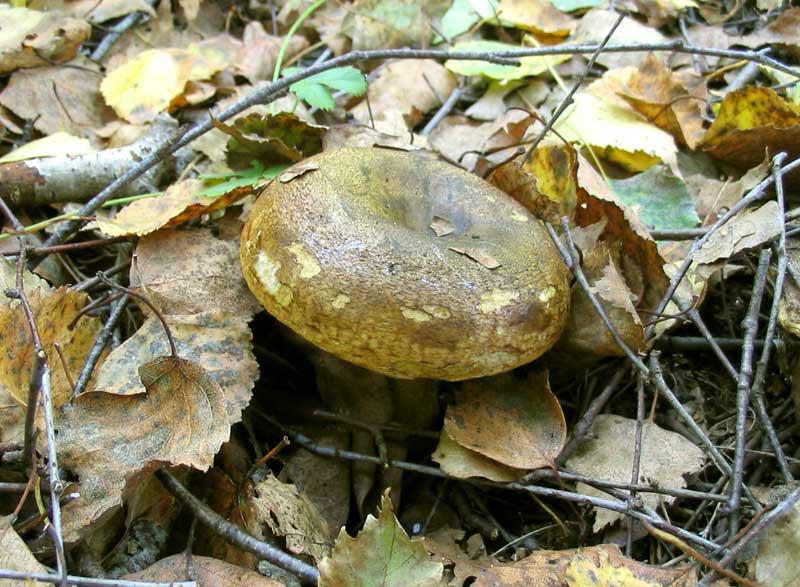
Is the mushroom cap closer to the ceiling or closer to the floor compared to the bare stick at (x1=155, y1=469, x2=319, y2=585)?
closer to the ceiling

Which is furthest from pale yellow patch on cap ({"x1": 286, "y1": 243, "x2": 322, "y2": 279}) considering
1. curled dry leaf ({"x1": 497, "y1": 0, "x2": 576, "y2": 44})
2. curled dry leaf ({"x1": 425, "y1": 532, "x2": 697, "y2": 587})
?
curled dry leaf ({"x1": 497, "y1": 0, "x2": 576, "y2": 44})

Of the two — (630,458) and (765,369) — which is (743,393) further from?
(630,458)

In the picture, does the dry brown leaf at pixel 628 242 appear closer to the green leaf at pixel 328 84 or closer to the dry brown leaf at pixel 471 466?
the dry brown leaf at pixel 471 466

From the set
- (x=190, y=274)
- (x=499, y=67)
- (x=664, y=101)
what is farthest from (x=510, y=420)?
(x=499, y=67)

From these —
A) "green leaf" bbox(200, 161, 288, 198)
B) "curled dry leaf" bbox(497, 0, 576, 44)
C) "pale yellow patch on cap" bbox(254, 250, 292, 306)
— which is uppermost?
"curled dry leaf" bbox(497, 0, 576, 44)

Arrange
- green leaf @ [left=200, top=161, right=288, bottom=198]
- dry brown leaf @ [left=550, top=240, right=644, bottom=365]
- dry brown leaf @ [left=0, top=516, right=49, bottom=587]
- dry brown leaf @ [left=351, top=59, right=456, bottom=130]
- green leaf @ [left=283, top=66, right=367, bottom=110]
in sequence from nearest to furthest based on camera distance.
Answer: dry brown leaf @ [left=0, top=516, right=49, bottom=587] → dry brown leaf @ [left=550, top=240, right=644, bottom=365] → green leaf @ [left=200, top=161, right=288, bottom=198] → green leaf @ [left=283, top=66, right=367, bottom=110] → dry brown leaf @ [left=351, top=59, right=456, bottom=130]

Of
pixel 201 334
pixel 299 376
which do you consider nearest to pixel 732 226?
pixel 299 376

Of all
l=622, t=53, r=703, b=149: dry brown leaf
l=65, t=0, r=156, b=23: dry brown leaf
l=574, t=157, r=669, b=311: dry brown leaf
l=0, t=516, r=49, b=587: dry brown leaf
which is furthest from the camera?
l=65, t=0, r=156, b=23: dry brown leaf

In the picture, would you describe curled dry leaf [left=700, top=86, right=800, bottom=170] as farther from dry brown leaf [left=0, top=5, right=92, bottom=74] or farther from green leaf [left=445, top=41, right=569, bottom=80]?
dry brown leaf [left=0, top=5, right=92, bottom=74]
